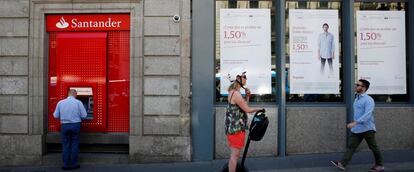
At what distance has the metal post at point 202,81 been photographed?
9.67m

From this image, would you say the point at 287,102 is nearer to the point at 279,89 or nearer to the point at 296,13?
the point at 279,89

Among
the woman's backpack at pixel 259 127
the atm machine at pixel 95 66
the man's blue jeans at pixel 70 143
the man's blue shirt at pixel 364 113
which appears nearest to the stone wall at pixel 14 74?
the atm machine at pixel 95 66

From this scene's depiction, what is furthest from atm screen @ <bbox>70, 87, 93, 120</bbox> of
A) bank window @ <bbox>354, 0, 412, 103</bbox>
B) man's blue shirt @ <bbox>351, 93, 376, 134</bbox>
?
bank window @ <bbox>354, 0, 412, 103</bbox>

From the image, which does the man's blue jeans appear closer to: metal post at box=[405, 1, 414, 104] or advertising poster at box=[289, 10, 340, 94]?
advertising poster at box=[289, 10, 340, 94]

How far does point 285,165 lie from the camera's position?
9.16 m

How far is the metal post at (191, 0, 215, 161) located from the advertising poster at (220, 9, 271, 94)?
399 mm

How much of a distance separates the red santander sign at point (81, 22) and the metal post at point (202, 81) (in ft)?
5.88

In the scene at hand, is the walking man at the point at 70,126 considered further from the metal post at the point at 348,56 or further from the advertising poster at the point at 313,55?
the metal post at the point at 348,56

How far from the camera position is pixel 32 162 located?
978 centimetres

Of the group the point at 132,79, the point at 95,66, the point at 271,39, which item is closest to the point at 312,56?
the point at 271,39

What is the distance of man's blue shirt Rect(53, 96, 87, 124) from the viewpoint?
30.1ft

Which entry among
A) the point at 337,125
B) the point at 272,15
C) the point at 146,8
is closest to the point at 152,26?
the point at 146,8

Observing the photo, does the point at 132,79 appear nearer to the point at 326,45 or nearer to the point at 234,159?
the point at 234,159

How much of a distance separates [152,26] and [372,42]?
492 cm
